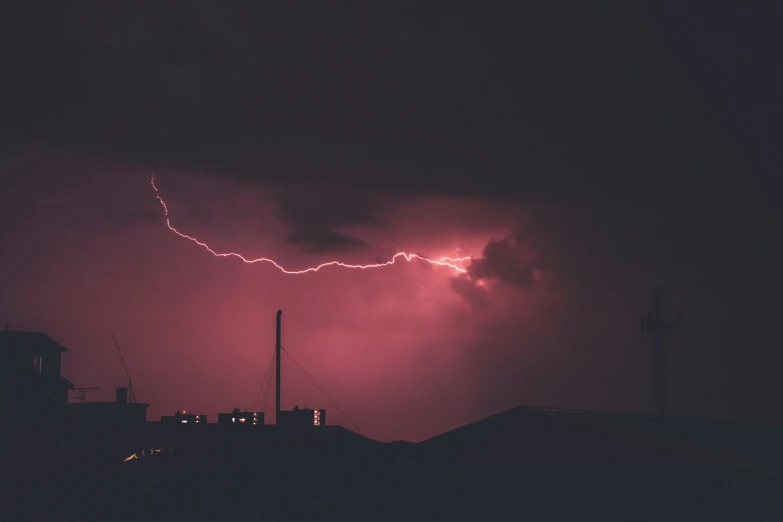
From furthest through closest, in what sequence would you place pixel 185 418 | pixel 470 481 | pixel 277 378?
pixel 185 418 < pixel 277 378 < pixel 470 481

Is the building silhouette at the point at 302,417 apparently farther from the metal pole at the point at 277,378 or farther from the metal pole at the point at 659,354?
the metal pole at the point at 659,354

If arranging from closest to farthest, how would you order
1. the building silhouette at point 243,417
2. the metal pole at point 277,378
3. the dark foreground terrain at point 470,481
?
1. the dark foreground terrain at point 470,481
2. the metal pole at point 277,378
3. the building silhouette at point 243,417

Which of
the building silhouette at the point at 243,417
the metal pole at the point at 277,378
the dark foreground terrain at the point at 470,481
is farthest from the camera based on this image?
the building silhouette at the point at 243,417

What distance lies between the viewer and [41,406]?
107 ft

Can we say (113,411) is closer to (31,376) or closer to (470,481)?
(31,376)

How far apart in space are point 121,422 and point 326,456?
13.8 m

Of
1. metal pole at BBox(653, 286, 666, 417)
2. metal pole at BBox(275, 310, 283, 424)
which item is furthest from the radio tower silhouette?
metal pole at BBox(275, 310, 283, 424)

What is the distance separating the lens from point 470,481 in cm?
1730

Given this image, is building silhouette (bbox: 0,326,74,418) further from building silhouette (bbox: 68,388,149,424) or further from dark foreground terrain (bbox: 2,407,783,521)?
dark foreground terrain (bbox: 2,407,783,521)

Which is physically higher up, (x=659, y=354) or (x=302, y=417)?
(x=659, y=354)

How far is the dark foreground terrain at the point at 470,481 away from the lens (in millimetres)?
16672

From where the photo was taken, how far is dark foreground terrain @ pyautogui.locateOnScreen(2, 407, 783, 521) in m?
16.7

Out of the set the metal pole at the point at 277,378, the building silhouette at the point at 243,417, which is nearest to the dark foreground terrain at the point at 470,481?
the metal pole at the point at 277,378

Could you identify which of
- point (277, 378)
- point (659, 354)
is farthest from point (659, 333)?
point (277, 378)
